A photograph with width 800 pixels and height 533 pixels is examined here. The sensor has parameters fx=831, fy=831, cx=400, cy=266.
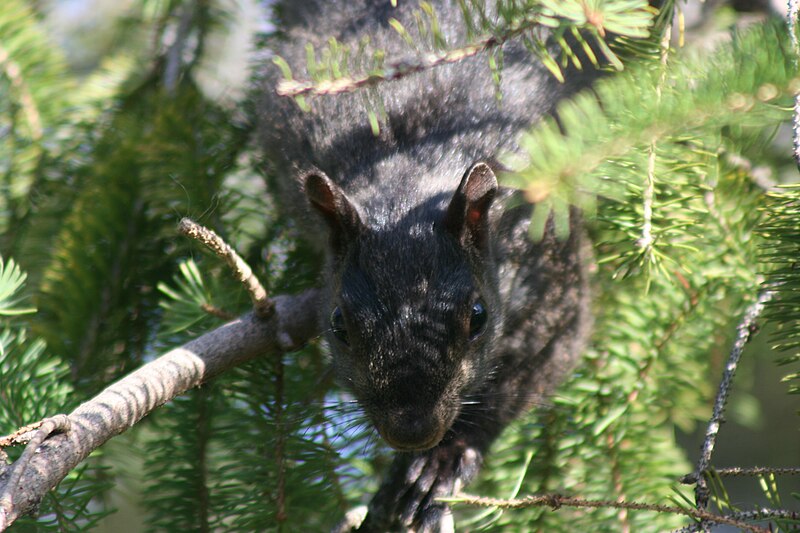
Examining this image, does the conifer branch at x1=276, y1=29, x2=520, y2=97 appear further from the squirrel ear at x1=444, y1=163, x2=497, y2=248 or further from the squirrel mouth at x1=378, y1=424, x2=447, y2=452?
the squirrel mouth at x1=378, y1=424, x2=447, y2=452

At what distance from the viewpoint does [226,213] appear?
1.58m

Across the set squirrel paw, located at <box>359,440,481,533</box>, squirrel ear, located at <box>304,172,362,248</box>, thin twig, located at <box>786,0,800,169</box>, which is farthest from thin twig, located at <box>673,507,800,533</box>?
squirrel ear, located at <box>304,172,362,248</box>

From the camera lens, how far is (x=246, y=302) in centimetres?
149

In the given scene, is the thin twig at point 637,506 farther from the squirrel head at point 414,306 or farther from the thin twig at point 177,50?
the thin twig at point 177,50

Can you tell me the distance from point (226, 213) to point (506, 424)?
66 centimetres

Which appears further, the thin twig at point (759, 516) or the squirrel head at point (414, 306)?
the squirrel head at point (414, 306)

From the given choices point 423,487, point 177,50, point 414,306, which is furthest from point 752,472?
point 177,50

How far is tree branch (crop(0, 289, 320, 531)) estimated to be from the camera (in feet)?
2.58

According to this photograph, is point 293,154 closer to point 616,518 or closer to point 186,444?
point 186,444

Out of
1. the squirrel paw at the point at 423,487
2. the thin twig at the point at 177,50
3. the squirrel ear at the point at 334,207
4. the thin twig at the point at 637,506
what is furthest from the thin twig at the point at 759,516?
the thin twig at the point at 177,50

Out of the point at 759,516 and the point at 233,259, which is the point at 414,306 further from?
the point at 759,516

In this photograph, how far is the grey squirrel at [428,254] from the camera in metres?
1.22

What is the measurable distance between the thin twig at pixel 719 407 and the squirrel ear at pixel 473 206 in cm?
40

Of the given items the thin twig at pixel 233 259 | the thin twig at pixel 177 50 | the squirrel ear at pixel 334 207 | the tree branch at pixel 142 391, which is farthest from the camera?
the thin twig at pixel 177 50
